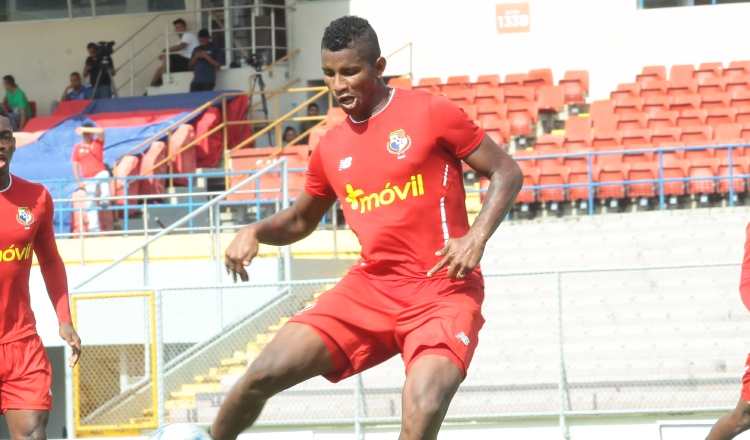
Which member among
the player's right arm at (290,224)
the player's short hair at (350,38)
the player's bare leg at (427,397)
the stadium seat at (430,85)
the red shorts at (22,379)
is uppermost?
the player's short hair at (350,38)

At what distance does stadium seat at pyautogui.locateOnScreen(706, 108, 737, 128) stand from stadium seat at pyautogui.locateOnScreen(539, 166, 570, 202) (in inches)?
99.1

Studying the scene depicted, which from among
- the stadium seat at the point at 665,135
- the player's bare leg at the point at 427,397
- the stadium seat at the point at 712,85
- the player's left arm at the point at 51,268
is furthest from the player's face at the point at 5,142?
the stadium seat at the point at 712,85

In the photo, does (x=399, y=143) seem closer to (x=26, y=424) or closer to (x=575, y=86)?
(x=26, y=424)

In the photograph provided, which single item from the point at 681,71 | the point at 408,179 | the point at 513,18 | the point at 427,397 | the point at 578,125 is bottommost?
the point at 427,397

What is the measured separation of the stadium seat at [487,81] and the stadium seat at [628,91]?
204 cm

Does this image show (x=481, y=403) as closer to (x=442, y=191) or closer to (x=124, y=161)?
(x=442, y=191)

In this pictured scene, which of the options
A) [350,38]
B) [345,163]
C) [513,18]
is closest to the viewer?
[350,38]

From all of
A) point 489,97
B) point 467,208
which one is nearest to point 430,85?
point 489,97

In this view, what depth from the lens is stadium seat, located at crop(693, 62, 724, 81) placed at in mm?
18297

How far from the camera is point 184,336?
11.1 meters

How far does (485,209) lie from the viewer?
453 cm

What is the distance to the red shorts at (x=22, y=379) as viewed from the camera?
18.9 feet

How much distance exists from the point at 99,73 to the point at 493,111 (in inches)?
312

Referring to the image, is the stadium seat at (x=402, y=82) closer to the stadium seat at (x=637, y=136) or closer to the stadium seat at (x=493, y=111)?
the stadium seat at (x=493, y=111)
